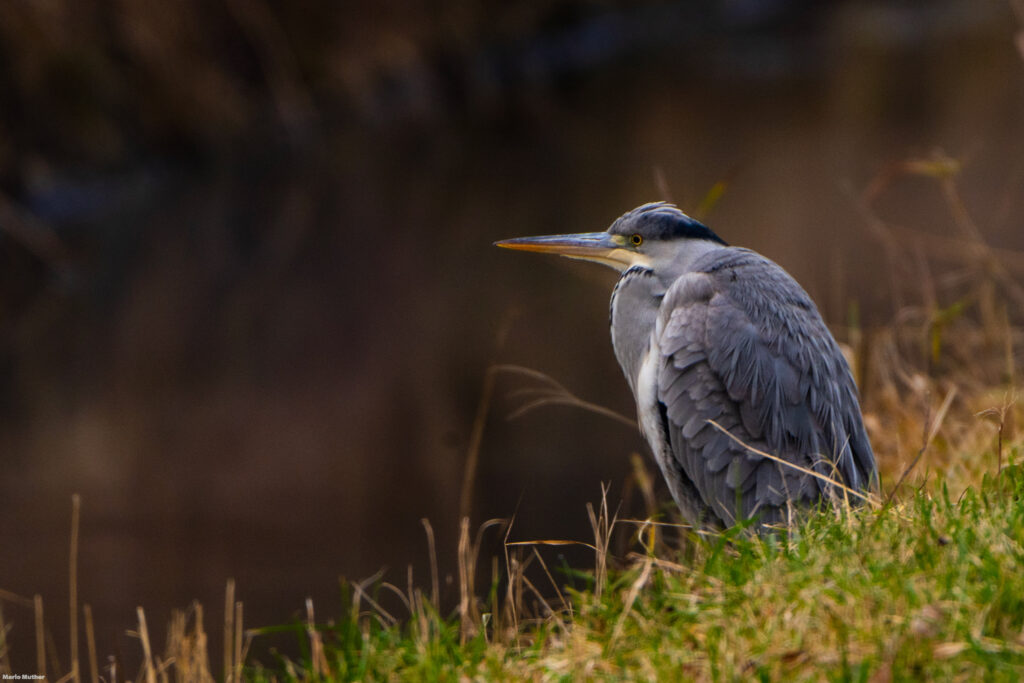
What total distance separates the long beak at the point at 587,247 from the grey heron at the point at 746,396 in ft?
1.11

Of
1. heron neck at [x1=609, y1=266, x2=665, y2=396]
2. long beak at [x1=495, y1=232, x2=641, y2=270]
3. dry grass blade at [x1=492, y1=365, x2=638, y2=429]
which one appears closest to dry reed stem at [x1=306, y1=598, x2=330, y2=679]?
dry grass blade at [x1=492, y1=365, x2=638, y2=429]

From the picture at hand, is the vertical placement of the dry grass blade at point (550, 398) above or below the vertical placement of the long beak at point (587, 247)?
below

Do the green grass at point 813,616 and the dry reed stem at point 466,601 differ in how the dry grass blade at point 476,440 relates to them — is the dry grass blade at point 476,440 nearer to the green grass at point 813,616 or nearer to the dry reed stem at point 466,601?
the dry reed stem at point 466,601

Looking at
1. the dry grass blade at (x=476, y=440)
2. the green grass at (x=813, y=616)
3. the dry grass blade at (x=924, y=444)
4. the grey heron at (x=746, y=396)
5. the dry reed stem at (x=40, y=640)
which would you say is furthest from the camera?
the dry grass blade at (x=476, y=440)

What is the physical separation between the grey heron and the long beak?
339mm

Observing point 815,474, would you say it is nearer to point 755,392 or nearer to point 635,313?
point 755,392

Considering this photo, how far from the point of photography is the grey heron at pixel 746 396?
3920mm

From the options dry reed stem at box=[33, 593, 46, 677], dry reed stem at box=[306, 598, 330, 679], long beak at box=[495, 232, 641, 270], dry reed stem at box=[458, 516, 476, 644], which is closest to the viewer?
dry reed stem at box=[306, 598, 330, 679]

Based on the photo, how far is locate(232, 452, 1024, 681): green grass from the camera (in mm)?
2363

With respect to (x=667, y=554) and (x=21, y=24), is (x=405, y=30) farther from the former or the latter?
(x=667, y=554)

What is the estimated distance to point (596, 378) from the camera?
9.14 m

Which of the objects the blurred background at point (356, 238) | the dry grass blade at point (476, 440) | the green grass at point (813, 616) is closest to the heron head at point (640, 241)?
the dry grass blade at point (476, 440)

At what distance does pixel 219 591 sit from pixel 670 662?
14.6 feet

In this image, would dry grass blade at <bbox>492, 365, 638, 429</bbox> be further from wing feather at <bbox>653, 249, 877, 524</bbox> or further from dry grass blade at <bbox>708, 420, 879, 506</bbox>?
dry grass blade at <bbox>708, 420, 879, 506</bbox>
